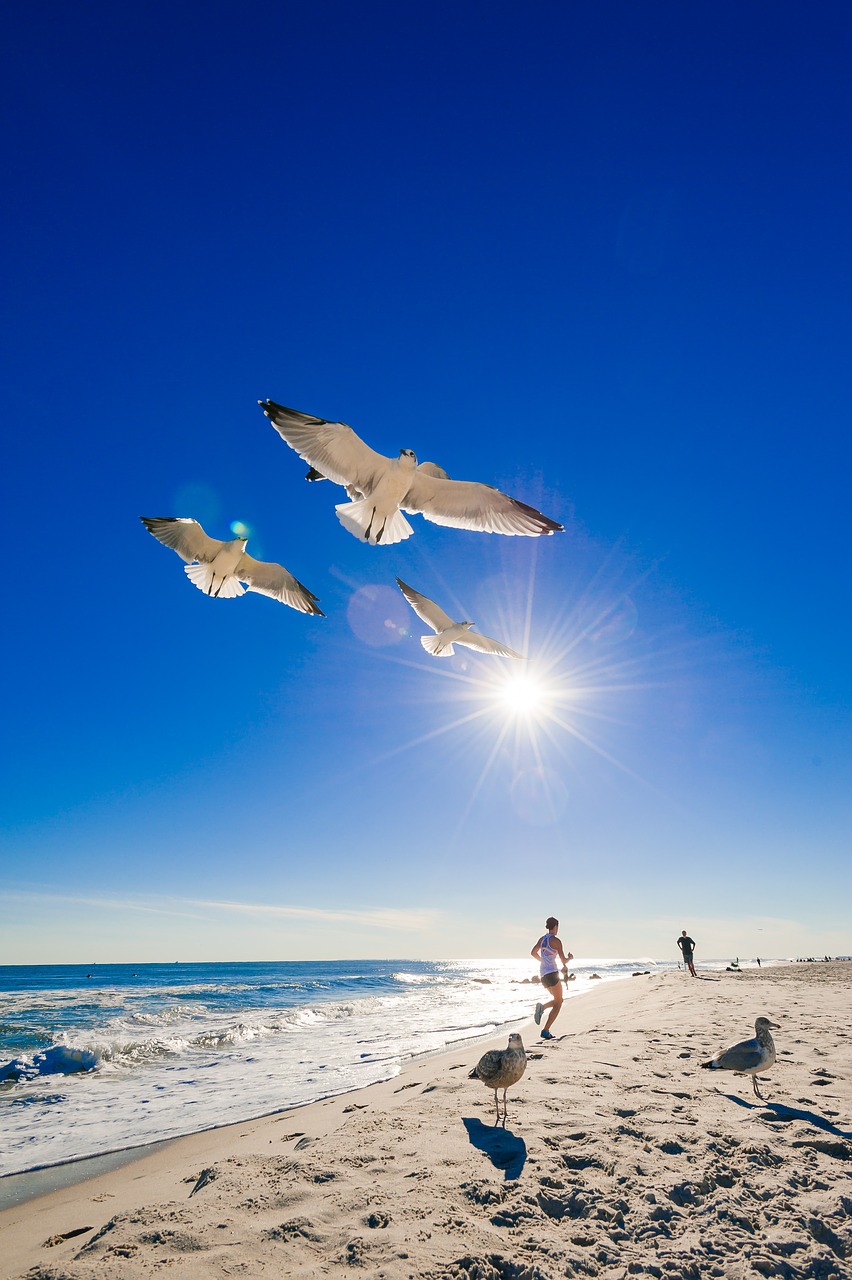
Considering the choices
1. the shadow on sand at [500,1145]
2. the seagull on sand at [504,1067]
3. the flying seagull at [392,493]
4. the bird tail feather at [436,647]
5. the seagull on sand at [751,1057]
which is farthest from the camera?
the bird tail feather at [436,647]

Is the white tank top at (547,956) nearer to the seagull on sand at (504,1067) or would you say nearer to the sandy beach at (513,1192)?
the sandy beach at (513,1192)

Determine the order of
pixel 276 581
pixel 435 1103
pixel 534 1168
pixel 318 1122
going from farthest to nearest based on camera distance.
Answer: pixel 276 581 → pixel 318 1122 → pixel 435 1103 → pixel 534 1168

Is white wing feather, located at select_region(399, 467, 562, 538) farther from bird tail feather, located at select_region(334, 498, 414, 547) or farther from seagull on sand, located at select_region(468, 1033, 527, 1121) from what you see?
seagull on sand, located at select_region(468, 1033, 527, 1121)

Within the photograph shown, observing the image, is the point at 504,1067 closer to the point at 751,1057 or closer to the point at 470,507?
the point at 751,1057

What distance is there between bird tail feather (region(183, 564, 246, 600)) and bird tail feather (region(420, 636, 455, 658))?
9.30ft

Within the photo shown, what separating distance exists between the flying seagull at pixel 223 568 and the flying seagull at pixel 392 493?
161cm

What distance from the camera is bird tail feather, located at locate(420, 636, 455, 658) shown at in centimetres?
952

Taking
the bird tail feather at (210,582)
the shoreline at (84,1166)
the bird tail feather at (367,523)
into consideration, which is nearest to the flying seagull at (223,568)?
the bird tail feather at (210,582)

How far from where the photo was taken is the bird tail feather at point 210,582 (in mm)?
8211

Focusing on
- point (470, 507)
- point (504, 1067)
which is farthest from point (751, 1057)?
point (470, 507)

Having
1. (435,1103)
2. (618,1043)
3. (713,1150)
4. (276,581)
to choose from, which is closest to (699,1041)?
(618,1043)

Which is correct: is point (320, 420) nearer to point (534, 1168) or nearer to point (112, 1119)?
point (534, 1168)

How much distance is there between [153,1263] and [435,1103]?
9.37ft

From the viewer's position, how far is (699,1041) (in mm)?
7020
